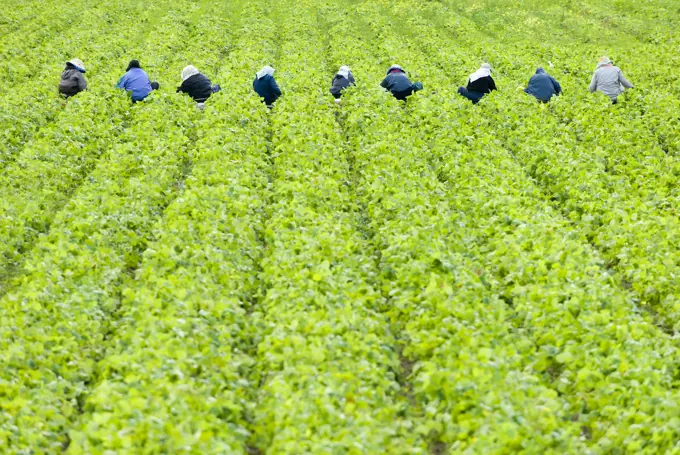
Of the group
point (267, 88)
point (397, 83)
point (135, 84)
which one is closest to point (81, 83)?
point (135, 84)

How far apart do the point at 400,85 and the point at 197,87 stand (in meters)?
5.70

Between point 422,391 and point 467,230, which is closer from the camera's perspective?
point 422,391

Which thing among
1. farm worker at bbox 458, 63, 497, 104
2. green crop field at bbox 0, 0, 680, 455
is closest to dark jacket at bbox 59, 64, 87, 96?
green crop field at bbox 0, 0, 680, 455

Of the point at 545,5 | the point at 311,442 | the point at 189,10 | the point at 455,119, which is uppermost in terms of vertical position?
the point at 545,5

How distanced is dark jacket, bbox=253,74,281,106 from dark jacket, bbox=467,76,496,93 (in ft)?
17.7

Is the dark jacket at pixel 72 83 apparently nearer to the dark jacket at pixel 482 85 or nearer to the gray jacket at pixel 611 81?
the dark jacket at pixel 482 85

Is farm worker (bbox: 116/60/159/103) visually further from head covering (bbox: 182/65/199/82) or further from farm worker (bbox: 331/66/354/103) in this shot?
farm worker (bbox: 331/66/354/103)

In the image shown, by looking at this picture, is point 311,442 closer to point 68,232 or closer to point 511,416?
point 511,416

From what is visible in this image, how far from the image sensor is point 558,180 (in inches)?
487

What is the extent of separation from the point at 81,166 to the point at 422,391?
9.97 m

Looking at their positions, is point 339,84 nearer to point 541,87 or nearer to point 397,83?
point 397,83

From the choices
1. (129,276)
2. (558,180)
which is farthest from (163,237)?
(558,180)

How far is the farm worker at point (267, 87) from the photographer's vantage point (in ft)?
55.3

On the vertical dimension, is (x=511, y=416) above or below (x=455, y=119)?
below
